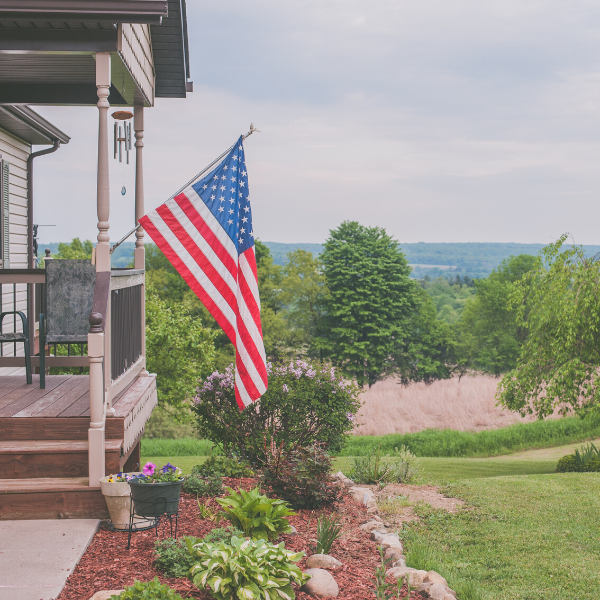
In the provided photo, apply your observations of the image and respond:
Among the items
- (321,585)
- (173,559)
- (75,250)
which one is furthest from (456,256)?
(173,559)

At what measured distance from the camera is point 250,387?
500 centimetres

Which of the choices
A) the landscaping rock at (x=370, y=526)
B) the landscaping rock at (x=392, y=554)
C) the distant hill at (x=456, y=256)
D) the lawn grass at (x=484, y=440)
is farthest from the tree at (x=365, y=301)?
the distant hill at (x=456, y=256)

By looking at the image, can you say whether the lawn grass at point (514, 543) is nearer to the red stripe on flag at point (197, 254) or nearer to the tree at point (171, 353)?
the red stripe on flag at point (197, 254)

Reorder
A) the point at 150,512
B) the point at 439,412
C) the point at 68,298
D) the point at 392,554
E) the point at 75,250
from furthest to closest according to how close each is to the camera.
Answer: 1. the point at 75,250
2. the point at 439,412
3. the point at 68,298
4. the point at 392,554
5. the point at 150,512

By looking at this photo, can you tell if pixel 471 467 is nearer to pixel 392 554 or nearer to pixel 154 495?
pixel 392 554

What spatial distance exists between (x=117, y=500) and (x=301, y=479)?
6.42 feet

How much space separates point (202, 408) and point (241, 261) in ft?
14.4

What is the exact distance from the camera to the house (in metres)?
4.40

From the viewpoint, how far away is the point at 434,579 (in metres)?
4.30

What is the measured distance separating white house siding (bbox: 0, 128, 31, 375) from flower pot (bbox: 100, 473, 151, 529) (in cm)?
548

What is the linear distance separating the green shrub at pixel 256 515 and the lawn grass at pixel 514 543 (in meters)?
1.18

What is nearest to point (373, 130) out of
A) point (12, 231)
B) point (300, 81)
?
point (300, 81)

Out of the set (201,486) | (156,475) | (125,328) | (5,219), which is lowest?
(201,486)

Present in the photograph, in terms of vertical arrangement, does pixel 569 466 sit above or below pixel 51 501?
below
